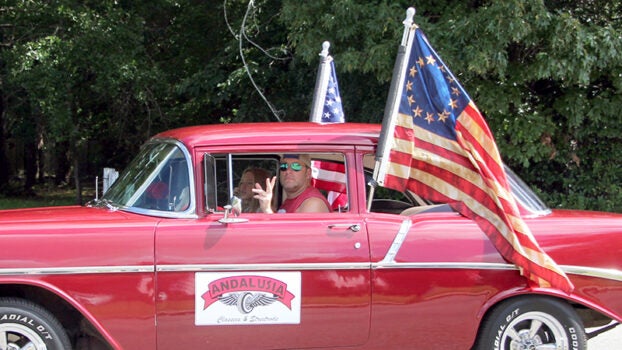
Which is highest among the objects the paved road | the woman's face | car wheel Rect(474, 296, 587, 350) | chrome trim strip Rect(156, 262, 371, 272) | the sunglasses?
the sunglasses

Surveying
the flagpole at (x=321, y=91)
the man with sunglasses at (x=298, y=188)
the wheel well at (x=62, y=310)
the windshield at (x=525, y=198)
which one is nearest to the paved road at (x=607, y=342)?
the windshield at (x=525, y=198)

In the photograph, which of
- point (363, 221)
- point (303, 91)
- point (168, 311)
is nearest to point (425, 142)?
point (363, 221)

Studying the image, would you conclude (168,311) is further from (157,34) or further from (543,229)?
(157,34)

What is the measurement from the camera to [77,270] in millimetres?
4039

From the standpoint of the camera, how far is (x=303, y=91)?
13.0 m

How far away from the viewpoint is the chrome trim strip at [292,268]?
13.2 feet

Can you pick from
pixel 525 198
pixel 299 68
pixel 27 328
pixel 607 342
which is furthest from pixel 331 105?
pixel 299 68

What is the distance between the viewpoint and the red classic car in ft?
13.4

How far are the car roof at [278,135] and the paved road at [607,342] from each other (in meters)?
2.83

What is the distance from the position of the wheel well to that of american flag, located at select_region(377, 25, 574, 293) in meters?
2.13

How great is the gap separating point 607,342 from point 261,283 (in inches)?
136

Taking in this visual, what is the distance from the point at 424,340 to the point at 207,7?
12.3m

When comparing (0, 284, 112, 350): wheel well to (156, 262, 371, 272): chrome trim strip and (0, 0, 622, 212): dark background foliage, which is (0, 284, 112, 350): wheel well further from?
(0, 0, 622, 212): dark background foliage

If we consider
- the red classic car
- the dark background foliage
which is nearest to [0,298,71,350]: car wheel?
the red classic car
